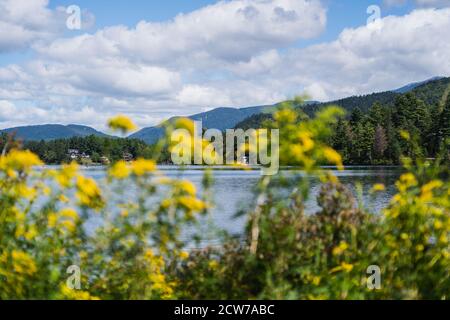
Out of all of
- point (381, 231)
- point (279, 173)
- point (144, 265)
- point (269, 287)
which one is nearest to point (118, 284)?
point (144, 265)

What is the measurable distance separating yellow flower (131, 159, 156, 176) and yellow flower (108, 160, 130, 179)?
0.06 meters

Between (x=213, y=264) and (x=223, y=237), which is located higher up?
(x=223, y=237)

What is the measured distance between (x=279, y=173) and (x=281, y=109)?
1.93 ft

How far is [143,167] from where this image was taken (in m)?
3.91

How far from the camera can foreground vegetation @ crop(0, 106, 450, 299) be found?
414 centimetres

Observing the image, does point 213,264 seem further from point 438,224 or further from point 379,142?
point 379,142

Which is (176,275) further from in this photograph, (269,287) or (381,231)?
(381,231)

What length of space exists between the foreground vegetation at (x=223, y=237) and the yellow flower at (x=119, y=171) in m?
0.01

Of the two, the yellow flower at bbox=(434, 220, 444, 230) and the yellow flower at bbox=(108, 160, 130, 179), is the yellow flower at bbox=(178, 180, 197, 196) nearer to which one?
the yellow flower at bbox=(108, 160, 130, 179)

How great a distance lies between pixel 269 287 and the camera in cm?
412

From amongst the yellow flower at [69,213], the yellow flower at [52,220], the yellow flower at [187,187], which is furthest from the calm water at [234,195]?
the yellow flower at [52,220]

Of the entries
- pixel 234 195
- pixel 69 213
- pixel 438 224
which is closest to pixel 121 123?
pixel 69 213

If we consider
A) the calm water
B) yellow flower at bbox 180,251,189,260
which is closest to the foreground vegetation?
yellow flower at bbox 180,251,189,260

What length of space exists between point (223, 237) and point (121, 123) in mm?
1385
